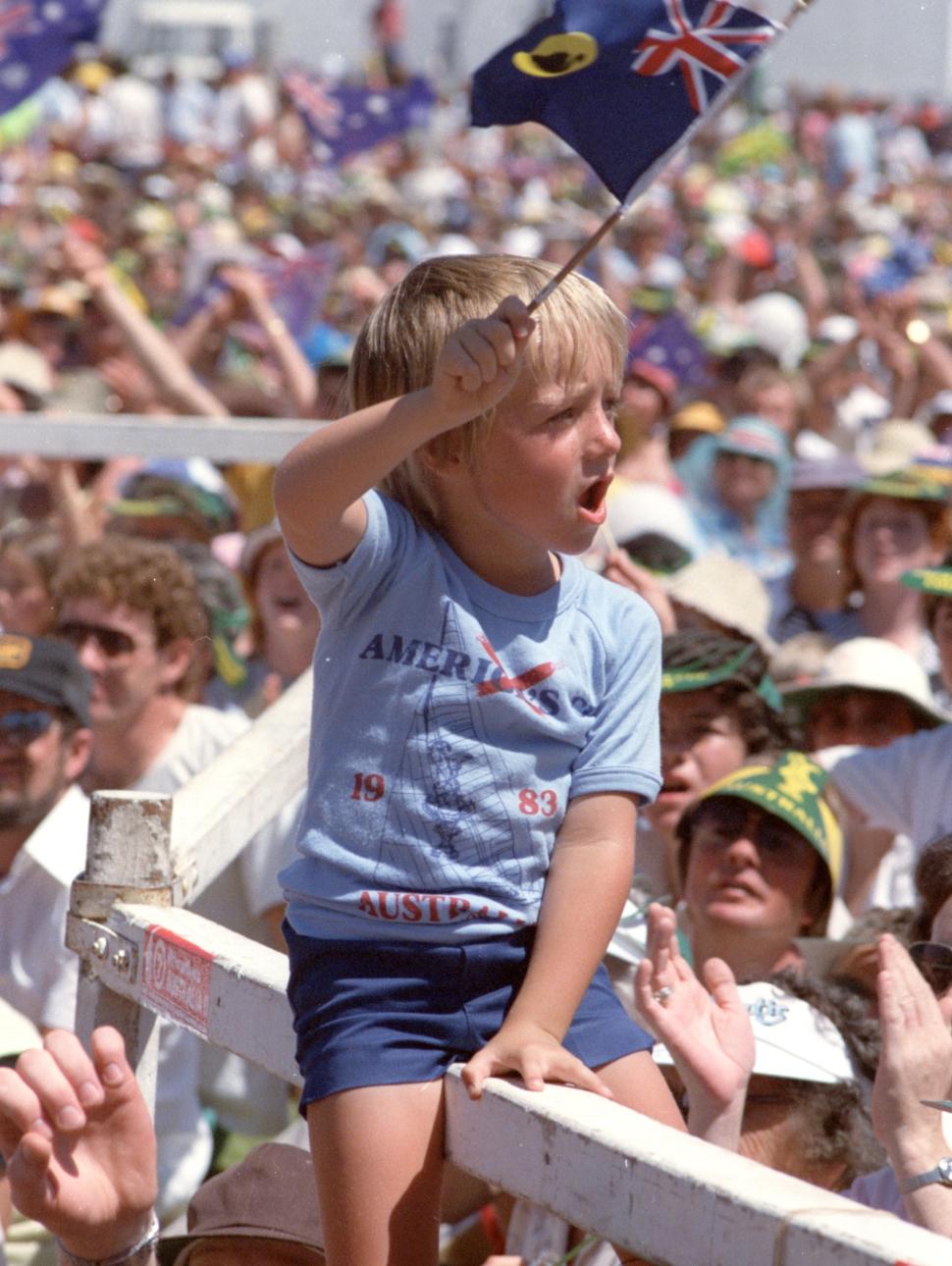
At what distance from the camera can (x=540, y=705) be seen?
2010 millimetres

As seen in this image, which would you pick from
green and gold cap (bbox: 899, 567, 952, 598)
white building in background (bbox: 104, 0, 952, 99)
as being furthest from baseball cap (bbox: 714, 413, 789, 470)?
white building in background (bbox: 104, 0, 952, 99)

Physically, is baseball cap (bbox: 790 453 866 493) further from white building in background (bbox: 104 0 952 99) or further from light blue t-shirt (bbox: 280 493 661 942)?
white building in background (bbox: 104 0 952 99)

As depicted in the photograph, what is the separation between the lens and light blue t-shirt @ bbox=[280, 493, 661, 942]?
6.42ft

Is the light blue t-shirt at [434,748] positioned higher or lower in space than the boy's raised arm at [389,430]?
lower

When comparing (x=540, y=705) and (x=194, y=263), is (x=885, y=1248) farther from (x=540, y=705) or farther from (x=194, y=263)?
(x=194, y=263)

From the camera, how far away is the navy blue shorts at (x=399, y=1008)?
1.89 m

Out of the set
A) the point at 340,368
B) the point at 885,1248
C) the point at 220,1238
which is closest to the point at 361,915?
the point at 885,1248

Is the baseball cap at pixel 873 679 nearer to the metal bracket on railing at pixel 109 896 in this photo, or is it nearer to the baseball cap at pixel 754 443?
the baseball cap at pixel 754 443

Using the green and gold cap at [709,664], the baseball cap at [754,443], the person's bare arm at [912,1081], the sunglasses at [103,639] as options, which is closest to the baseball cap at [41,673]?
the sunglasses at [103,639]

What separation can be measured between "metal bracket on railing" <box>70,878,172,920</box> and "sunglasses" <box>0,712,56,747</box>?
191cm

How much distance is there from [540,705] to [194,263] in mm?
11560

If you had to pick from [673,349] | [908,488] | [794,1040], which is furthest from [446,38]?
[794,1040]

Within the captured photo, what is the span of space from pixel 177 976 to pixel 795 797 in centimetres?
161

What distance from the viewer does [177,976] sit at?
2252mm
